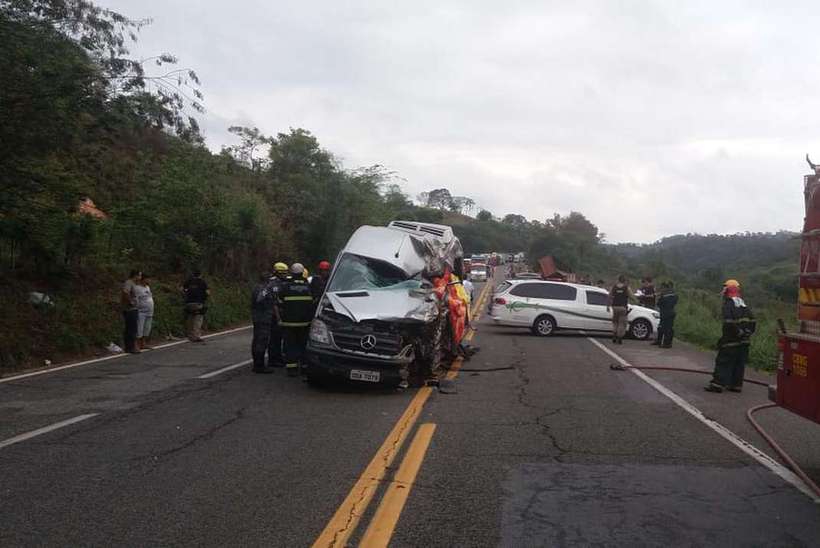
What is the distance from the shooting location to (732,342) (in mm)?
11836

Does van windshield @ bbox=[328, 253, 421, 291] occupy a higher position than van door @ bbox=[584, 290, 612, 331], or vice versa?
van windshield @ bbox=[328, 253, 421, 291]

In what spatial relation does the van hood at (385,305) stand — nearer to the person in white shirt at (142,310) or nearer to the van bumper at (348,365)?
the van bumper at (348,365)

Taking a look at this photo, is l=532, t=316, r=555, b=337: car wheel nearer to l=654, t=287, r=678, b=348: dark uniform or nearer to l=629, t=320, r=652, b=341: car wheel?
l=629, t=320, r=652, b=341: car wheel

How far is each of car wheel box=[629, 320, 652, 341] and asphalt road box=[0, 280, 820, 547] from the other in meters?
10.9

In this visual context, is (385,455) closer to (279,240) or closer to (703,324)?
(703,324)


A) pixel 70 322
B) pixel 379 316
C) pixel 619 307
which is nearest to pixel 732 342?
pixel 379 316

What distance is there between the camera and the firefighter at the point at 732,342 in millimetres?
11812

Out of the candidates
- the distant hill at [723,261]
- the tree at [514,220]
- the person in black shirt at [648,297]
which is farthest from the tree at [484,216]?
the person in black shirt at [648,297]

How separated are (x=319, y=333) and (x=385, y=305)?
1.02 meters

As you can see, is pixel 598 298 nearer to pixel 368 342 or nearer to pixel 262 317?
pixel 262 317

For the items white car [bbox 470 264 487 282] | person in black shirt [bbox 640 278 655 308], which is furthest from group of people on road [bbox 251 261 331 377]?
white car [bbox 470 264 487 282]

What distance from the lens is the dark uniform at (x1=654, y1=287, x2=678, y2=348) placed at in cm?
1959

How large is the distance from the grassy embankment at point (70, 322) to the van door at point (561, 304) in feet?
34.3

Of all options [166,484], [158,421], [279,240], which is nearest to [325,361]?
[158,421]
